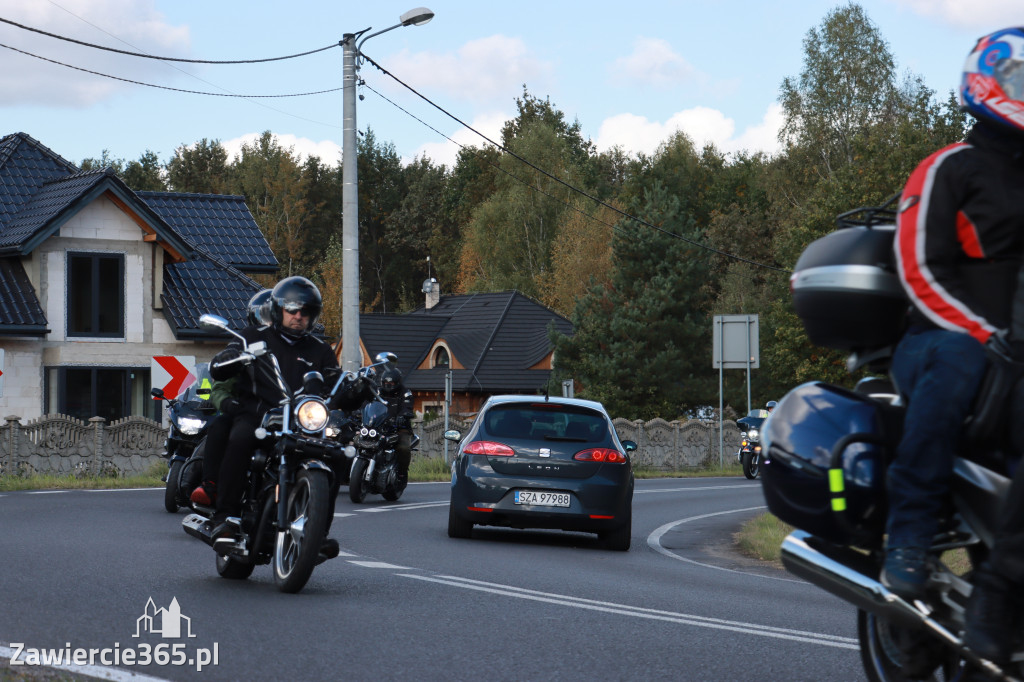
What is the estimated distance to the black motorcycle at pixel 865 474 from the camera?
441 centimetres

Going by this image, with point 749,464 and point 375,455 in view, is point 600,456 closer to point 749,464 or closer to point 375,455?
point 375,455

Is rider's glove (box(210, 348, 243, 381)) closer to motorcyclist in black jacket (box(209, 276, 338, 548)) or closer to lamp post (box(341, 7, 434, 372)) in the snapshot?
motorcyclist in black jacket (box(209, 276, 338, 548))

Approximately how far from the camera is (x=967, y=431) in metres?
4.43

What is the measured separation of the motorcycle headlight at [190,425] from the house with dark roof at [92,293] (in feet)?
57.2

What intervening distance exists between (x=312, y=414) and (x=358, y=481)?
1143 cm

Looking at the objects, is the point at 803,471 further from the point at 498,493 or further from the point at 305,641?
the point at 498,493

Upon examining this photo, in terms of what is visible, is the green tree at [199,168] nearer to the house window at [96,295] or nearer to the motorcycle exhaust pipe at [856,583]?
the house window at [96,295]

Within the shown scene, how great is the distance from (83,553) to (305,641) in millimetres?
4977

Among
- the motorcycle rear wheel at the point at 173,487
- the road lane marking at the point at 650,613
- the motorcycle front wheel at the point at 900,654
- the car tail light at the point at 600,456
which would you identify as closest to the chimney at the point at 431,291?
the motorcycle rear wheel at the point at 173,487

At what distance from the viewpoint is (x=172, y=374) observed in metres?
23.7

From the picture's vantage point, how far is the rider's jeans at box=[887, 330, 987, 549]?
4.39 m

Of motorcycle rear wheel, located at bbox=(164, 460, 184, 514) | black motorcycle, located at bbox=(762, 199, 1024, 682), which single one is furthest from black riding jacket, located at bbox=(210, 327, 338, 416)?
motorcycle rear wheel, located at bbox=(164, 460, 184, 514)

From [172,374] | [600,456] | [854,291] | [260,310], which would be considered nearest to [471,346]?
[172,374]

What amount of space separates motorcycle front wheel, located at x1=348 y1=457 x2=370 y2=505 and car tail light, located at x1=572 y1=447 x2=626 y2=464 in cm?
614
